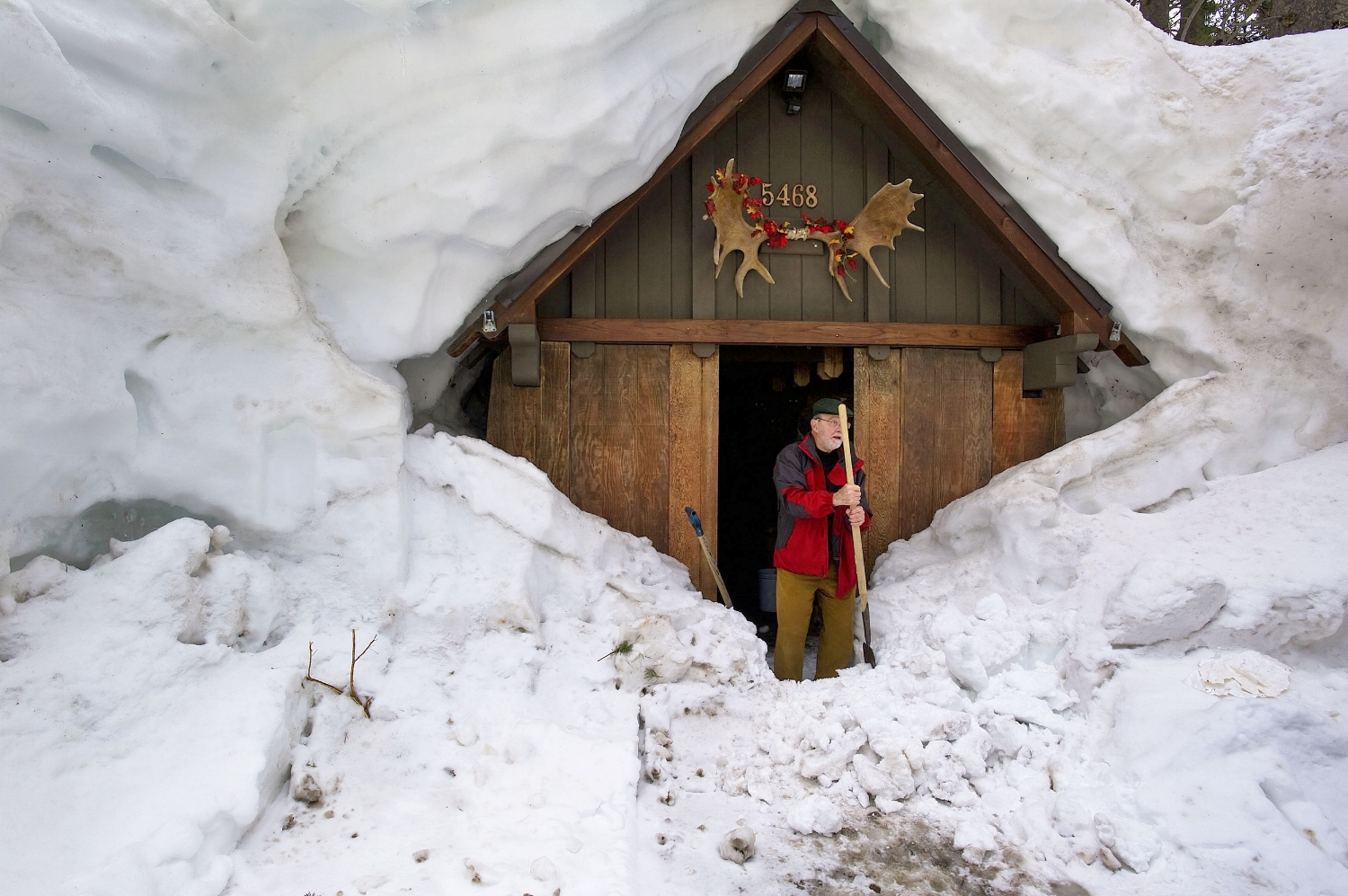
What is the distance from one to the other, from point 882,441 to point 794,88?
92.7 inches

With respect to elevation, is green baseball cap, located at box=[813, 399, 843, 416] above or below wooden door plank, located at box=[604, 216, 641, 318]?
below

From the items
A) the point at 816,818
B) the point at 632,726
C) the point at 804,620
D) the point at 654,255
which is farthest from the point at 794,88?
the point at 816,818

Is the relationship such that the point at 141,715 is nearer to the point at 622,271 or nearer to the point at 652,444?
the point at 652,444

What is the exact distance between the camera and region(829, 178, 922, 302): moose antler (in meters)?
4.99

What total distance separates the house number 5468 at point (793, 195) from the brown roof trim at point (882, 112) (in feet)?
2.18

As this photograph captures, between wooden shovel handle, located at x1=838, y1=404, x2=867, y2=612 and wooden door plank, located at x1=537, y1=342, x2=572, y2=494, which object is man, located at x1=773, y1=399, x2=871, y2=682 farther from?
wooden door plank, located at x1=537, y1=342, x2=572, y2=494

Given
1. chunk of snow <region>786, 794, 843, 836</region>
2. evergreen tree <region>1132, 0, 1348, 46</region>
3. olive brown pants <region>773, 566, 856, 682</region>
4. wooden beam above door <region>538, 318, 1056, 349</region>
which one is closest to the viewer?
chunk of snow <region>786, 794, 843, 836</region>

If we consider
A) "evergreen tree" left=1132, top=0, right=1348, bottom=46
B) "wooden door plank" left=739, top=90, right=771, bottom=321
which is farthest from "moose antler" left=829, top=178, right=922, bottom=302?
"evergreen tree" left=1132, top=0, right=1348, bottom=46

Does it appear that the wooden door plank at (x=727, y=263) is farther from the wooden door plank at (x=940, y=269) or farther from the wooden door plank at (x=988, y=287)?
the wooden door plank at (x=988, y=287)

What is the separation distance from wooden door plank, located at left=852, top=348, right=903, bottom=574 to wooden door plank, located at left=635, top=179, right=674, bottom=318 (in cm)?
137

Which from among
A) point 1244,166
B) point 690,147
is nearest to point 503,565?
point 690,147

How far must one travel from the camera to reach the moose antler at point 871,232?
16.4 feet

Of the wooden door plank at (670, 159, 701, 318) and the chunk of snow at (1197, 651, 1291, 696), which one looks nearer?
the chunk of snow at (1197, 651, 1291, 696)

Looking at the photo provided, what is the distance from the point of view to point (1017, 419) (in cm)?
530
